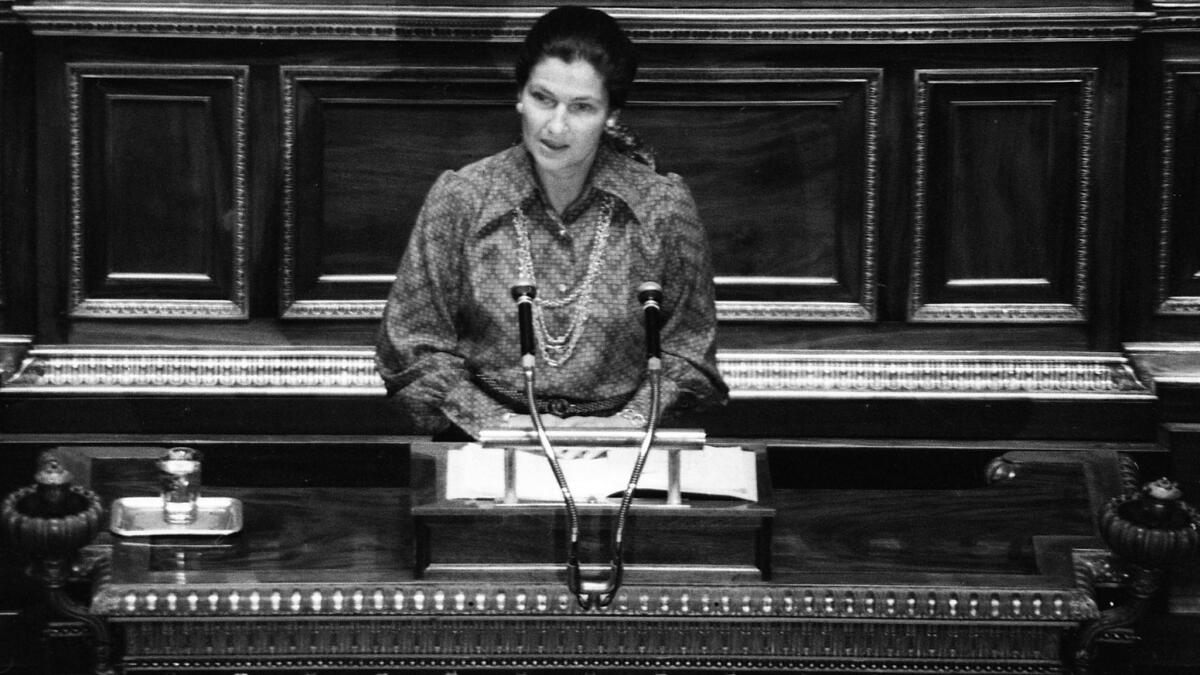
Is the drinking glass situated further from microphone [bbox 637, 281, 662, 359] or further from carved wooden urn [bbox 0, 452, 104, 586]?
microphone [bbox 637, 281, 662, 359]

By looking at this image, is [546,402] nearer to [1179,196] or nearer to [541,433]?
[541,433]

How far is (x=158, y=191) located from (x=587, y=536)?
2066 mm

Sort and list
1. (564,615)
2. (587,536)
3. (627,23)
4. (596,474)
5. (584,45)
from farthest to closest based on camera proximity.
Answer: (627,23), (584,45), (596,474), (587,536), (564,615)

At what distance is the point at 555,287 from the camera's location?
11.2 feet

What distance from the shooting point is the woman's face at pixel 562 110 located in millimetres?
3232

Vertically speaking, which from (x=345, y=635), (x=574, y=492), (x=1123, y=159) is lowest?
(x=345, y=635)

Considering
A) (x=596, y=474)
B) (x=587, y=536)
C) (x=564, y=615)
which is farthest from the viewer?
(x=596, y=474)

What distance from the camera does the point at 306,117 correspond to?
4488 millimetres

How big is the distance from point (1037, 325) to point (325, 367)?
5.52 ft

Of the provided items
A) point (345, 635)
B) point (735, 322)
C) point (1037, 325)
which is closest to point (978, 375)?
point (1037, 325)

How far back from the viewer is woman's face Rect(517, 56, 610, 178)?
3232 mm

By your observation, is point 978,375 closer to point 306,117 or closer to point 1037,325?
point 1037,325

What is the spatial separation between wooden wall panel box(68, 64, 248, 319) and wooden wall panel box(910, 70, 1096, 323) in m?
1.62

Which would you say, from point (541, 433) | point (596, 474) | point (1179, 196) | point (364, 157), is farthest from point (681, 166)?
point (541, 433)
